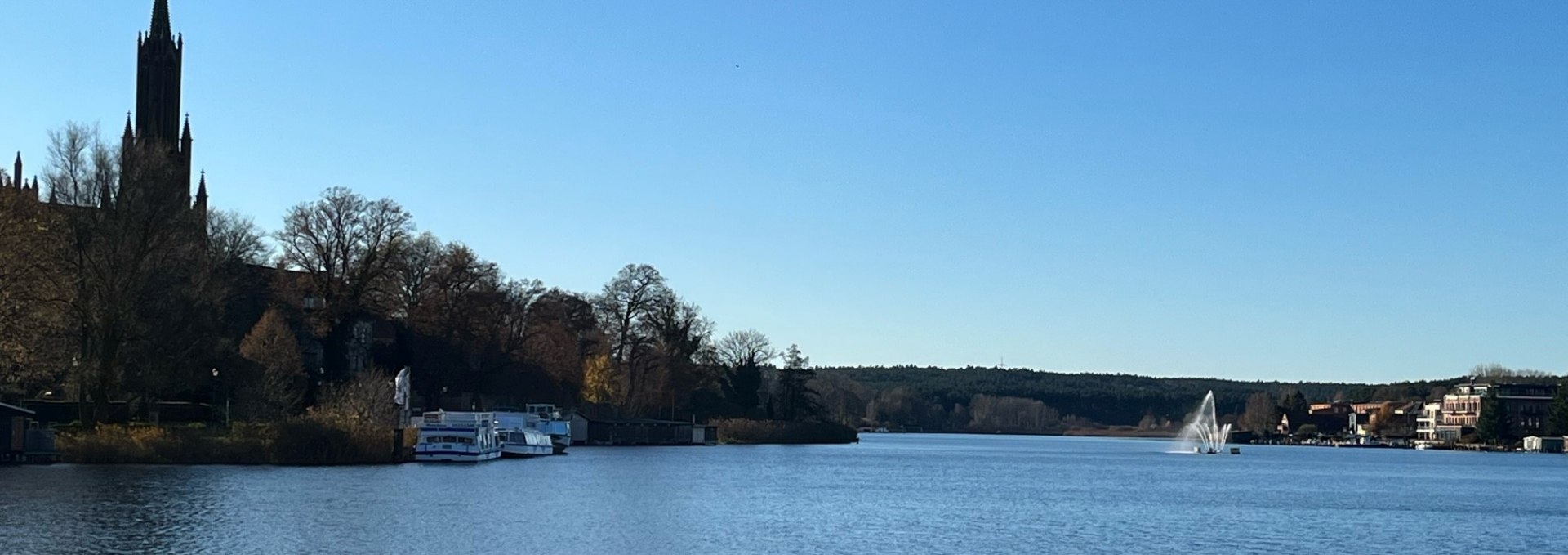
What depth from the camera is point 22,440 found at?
73.1 m

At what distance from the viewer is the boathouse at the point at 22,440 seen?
72188 millimetres

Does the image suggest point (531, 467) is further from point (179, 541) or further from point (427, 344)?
point (179, 541)

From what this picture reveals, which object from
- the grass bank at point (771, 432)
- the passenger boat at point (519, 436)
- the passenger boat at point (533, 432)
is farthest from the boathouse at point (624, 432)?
the passenger boat at point (519, 436)

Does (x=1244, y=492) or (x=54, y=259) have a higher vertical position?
(x=54, y=259)

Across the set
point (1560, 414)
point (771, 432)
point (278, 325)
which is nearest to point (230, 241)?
point (278, 325)

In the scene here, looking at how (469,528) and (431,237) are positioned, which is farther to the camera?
(431,237)

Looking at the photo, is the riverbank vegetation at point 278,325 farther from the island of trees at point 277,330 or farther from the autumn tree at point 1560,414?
the autumn tree at point 1560,414

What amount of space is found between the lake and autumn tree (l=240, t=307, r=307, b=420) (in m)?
9.32

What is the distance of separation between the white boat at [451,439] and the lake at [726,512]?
7.67ft

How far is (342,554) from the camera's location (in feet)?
132

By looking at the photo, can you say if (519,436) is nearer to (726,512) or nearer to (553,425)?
(553,425)

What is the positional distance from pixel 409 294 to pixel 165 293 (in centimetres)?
3955

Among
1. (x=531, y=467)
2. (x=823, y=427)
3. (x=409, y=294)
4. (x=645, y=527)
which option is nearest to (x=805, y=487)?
(x=531, y=467)

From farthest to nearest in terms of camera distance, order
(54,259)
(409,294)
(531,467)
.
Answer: (409,294), (531,467), (54,259)
